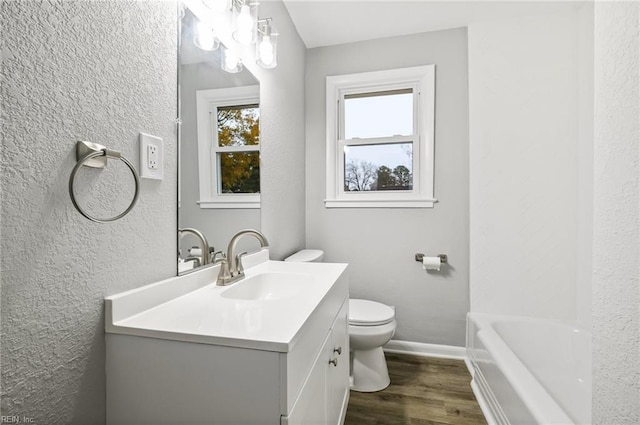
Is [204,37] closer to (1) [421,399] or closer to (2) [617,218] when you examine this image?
(2) [617,218]

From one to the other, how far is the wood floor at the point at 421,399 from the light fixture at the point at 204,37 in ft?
6.14

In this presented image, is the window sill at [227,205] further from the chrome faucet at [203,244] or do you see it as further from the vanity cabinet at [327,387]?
the vanity cabinet at [327,387]

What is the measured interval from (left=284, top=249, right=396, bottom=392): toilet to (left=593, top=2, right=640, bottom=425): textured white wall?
1133 mm

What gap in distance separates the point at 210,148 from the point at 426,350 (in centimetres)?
210

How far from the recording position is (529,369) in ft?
6.25

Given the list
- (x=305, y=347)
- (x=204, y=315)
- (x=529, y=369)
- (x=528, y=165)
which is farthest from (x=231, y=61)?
(x=529, y=369)

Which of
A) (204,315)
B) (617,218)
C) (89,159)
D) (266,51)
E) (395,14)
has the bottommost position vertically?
(204,315)

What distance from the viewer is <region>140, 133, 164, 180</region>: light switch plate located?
90cm

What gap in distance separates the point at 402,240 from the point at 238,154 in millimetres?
1452

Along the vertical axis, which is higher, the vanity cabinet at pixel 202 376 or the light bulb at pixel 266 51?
the light bulb at pixel 266 51

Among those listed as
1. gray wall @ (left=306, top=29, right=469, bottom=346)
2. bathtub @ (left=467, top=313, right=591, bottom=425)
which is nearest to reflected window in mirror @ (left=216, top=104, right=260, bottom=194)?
gray wall @ (left=306, top=29, right=469, bottom=346)

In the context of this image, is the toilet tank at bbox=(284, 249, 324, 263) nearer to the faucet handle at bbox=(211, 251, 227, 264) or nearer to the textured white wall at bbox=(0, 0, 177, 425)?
the faucet handle at bbox=(211, 251, 227, 264)

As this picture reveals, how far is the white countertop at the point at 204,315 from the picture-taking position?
70cm

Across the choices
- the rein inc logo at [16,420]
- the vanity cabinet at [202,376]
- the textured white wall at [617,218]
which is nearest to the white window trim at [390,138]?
the textured white wall at [617,218]
